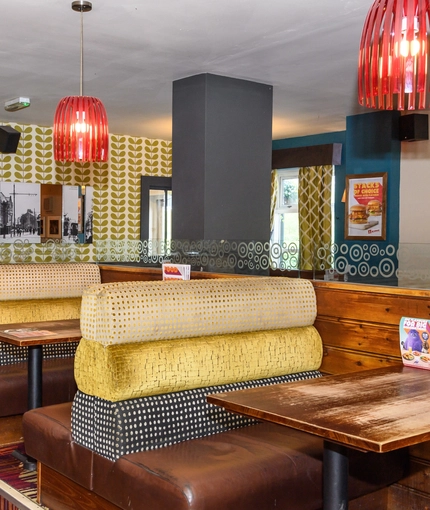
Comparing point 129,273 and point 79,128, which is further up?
point 79,128

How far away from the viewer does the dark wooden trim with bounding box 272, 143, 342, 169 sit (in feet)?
31.5

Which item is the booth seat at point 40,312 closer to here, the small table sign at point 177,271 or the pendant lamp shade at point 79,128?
the small table sign at point 177,271

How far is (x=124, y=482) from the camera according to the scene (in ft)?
8.43

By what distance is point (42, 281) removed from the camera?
488 centimetres

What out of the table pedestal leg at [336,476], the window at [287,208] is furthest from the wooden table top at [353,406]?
the window at [287,208]

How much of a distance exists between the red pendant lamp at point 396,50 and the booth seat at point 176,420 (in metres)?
1.20

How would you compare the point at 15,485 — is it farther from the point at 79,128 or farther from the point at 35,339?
the point at 79,128

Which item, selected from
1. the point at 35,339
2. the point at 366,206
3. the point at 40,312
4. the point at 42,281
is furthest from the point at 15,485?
the point at 366,206

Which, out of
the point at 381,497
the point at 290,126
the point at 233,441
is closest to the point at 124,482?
the point at 233,441

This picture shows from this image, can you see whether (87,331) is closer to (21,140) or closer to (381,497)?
(381,497)

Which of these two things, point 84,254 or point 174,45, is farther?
point 84,254

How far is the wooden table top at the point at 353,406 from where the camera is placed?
1.90 meters

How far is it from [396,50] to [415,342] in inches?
52.4

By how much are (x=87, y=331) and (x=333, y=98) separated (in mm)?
5244
